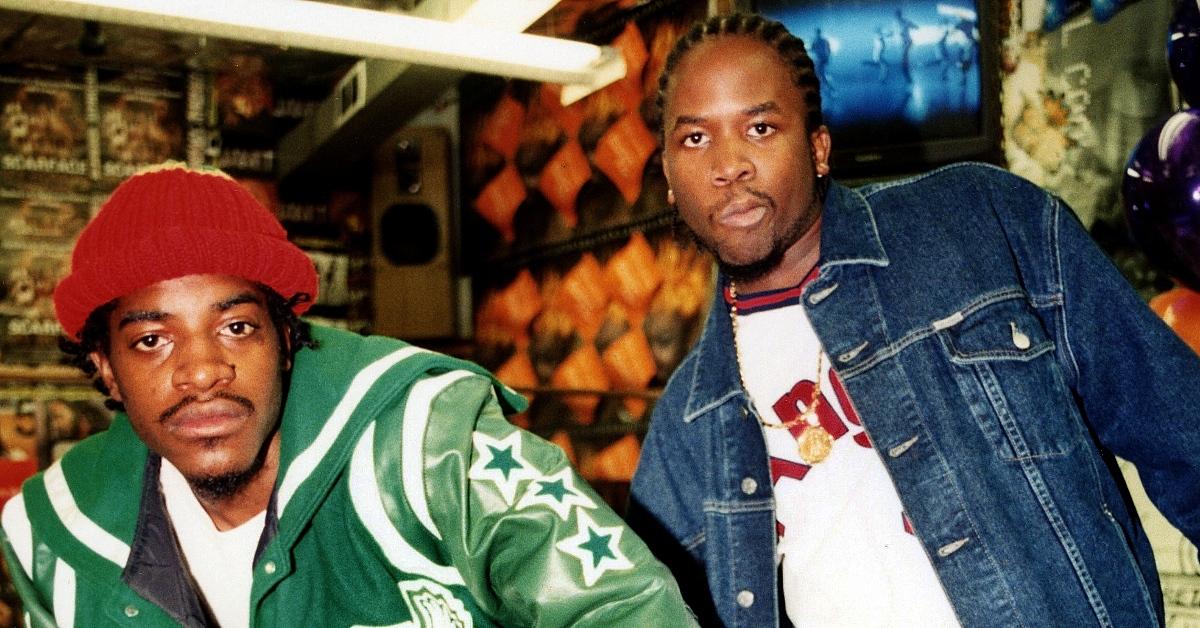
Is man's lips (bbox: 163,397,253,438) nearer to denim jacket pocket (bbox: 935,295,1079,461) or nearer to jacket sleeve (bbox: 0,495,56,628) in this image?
jacket sleeve (bbox: 0,495,56,628)

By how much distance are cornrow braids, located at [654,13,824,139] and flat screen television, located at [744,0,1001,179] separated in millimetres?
1075

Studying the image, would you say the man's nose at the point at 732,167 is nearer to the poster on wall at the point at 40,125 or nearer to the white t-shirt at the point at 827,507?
the white t-shirt at the point at 827,507

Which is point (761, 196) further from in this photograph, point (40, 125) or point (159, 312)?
point (40, 125)

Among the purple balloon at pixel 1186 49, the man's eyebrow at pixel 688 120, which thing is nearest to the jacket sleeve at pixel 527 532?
the man's eyebrow at pixel 688 120

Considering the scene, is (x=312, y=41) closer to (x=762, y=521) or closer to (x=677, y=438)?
(x=677, y=438)

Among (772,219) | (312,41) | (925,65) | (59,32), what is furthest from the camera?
(59,32)

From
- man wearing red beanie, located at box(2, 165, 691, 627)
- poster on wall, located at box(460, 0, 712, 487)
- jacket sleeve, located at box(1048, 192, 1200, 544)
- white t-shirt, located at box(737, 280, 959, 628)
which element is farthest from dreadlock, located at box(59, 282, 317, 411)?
poster on wall, located at box(460, 0, 712, 487)

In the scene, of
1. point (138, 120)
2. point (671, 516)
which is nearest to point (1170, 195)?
point (671, 516)

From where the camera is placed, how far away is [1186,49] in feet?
7.26

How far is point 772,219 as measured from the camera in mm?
1715

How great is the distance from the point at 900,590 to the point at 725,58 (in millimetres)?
862

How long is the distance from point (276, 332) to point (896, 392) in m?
0.96

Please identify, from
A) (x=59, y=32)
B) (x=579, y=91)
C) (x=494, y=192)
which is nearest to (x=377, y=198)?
(x=494, y=192)

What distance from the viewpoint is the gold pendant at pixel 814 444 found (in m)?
1.73
